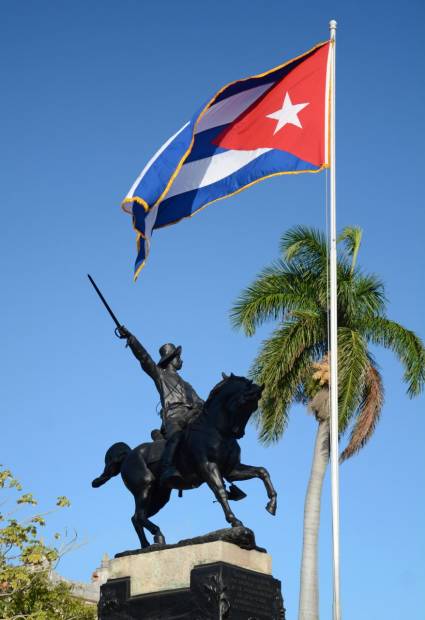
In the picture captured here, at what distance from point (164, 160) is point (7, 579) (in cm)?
1329

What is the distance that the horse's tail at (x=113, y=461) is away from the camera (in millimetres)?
16031

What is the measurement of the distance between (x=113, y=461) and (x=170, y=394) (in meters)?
1.38

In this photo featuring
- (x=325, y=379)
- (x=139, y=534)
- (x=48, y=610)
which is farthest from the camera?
(x=48, y=610)

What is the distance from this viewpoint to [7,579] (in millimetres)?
25703

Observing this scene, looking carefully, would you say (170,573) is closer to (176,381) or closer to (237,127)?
(176,381)

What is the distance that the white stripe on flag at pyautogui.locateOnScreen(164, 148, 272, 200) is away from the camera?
56.1ft

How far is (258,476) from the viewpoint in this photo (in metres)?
14.4

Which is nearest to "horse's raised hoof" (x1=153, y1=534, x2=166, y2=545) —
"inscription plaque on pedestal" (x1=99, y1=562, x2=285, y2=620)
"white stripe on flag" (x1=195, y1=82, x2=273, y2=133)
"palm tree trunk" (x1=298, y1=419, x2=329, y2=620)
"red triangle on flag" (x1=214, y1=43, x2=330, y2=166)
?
"inscription plaque on pedestal" (x1=99, y1=562, x2=285, y2=620)

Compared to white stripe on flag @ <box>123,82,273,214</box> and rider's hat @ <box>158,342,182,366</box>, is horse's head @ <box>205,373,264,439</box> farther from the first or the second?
white stripe on flag @ <box>123,82,273,214</box>

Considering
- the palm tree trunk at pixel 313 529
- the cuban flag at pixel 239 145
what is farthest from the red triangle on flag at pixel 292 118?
the palm tree trunk at pixel 313 529

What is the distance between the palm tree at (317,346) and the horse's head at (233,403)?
1019cm

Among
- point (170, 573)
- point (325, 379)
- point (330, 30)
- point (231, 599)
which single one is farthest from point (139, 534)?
point (325, 379)

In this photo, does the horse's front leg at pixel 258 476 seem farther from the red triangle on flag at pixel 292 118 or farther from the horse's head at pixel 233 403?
the red triangle on flag at pixel 292 118

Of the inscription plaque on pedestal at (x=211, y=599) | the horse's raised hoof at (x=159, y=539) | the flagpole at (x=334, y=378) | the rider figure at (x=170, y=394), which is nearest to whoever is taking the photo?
the inscription plaque on pedestal at (x=211, y=599)
